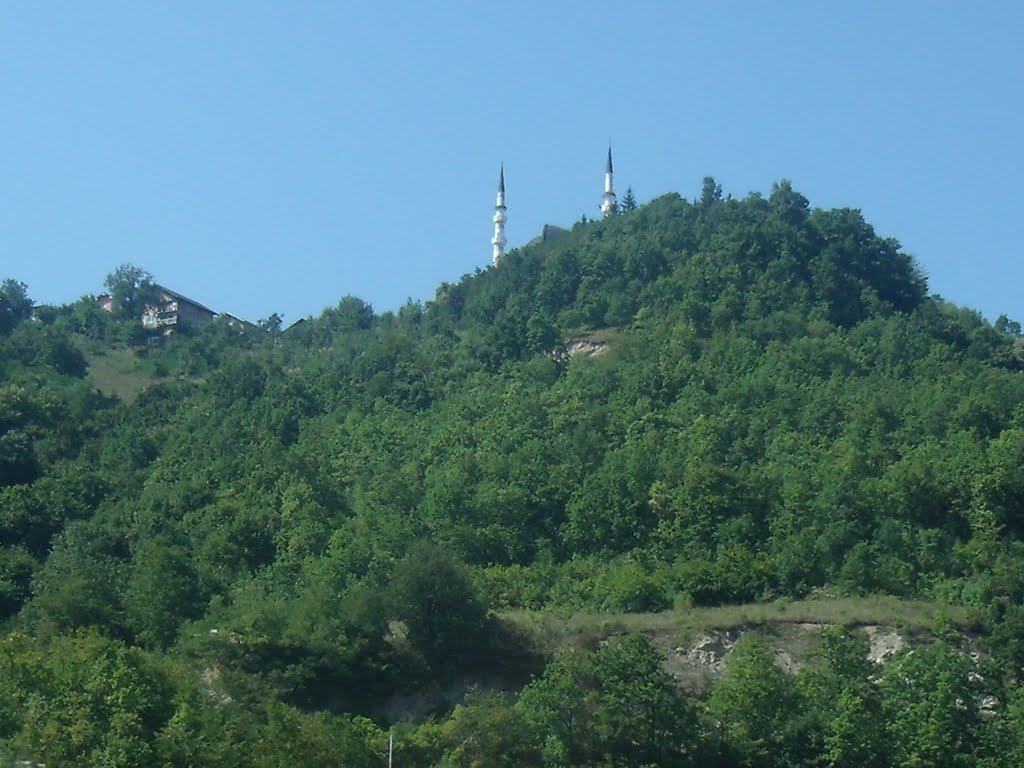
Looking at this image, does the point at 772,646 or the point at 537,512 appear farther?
the point at 537,512

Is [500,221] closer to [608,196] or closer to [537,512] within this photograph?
[608,196]

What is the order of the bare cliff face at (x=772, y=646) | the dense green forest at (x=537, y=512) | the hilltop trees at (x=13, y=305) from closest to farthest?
1. the dense green forest at (x=537, y=512)
2. the bare cliff face at (x=772, y=646)
3. the hilltop trees at (x=13, y=305)

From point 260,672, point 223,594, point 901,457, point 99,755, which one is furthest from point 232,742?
point 901,457

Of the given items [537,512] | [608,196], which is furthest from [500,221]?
[537,512]

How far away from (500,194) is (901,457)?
135ft

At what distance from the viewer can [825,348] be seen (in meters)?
56.5

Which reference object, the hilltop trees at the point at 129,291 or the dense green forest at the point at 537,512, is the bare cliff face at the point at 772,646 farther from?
the hilltop trees at the point at 129,291

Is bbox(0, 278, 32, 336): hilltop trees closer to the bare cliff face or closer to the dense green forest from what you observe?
the dense green forest

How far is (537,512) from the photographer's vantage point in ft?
164

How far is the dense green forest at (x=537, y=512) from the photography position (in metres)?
36.9

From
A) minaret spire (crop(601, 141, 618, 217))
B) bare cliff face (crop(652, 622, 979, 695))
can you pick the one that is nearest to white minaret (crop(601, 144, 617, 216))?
minaret spire (crop(601, 141, 618, 217))

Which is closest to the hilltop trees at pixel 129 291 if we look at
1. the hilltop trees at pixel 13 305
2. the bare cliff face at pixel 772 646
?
the hilltop trees at pixel 13 305

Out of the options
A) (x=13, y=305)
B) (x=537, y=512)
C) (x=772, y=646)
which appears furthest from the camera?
(x=13, y=305)

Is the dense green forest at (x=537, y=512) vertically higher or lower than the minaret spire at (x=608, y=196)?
lower
